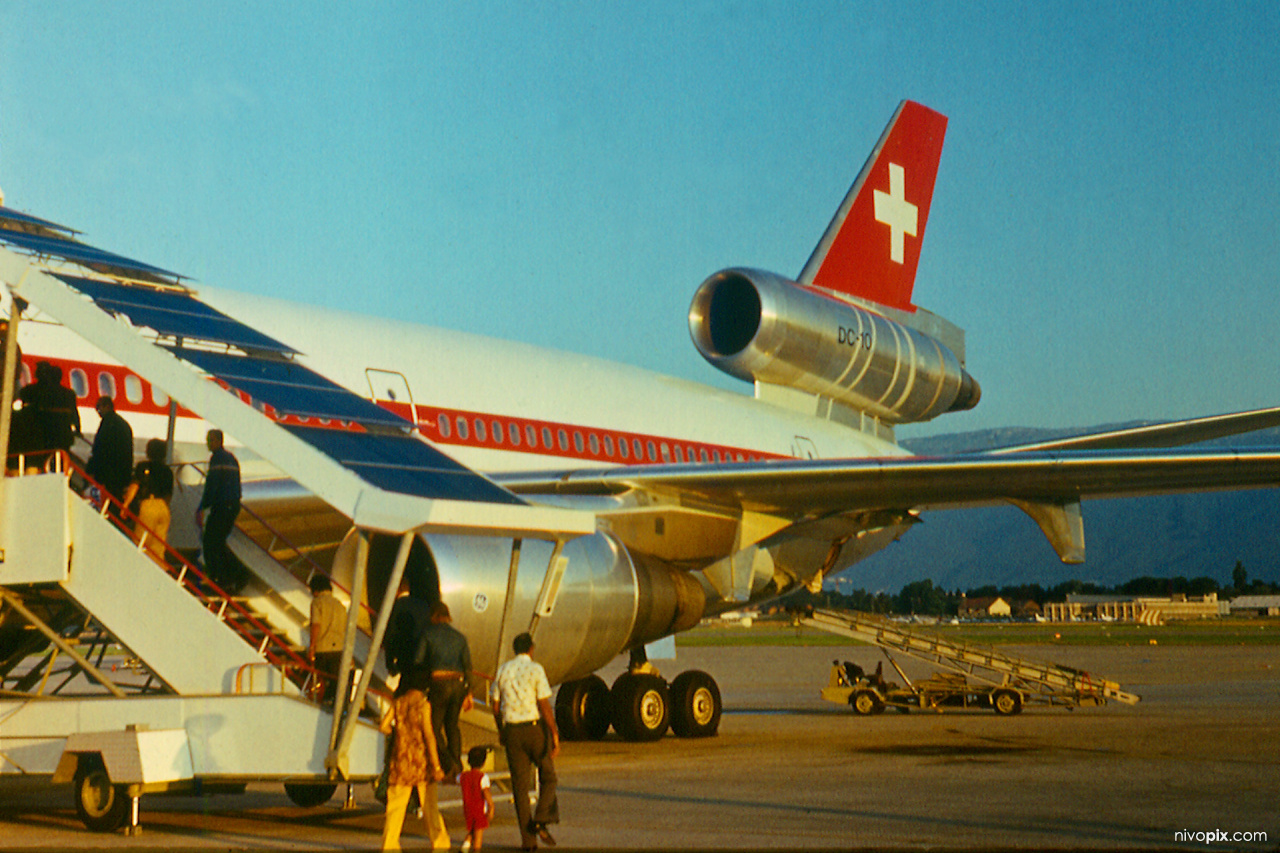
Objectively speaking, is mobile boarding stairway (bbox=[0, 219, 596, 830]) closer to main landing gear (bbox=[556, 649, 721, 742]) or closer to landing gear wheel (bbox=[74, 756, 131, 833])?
landing gear wheel (bbox=[74, 756, 131, 833])

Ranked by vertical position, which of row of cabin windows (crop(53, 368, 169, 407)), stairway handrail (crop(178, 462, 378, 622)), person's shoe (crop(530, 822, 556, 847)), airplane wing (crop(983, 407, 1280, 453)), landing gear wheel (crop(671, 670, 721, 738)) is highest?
airplane wing (crop(983, 407, 1280, 453))

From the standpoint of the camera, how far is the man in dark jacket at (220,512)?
32.0 feet

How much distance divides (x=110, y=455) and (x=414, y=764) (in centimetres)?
374

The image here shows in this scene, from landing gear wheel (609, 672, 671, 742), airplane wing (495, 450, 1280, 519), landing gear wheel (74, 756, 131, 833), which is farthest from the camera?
landing gear wheel (609, 672, 671, 742)

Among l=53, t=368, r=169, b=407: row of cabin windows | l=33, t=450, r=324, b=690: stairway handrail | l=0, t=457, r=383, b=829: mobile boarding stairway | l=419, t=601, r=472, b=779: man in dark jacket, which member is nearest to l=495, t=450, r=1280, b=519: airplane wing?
l=53, t=368, r=169, b=407: row of cabin windows

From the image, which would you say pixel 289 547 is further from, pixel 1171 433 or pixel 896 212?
pixel 896 212

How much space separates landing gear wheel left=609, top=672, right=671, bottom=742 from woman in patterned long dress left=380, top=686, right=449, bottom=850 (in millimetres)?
7870

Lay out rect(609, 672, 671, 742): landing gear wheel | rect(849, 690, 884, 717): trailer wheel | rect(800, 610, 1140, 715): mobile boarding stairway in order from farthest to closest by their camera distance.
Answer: rect(849, 690, 884, 717): trailer wheel → rect(800, 610, 1140, 715): mobile boarding stairway → rect(609, 672, 671, 742): landing gear wheel

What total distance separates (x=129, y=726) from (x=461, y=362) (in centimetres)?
744

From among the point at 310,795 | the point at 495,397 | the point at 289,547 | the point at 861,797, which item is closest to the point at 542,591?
the point at 310,795

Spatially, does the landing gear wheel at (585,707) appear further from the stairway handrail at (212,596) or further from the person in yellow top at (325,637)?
the person in yellow top at (325,637)

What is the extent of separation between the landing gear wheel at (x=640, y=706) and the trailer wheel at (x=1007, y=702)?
613 centimetres

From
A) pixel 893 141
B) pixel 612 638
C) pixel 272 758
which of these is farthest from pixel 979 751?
pixel 893 141

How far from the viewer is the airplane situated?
32.7ft
